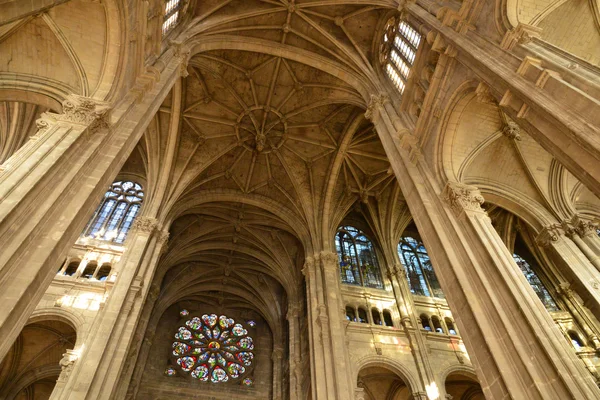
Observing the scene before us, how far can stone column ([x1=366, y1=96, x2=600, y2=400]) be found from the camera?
19.3 feet

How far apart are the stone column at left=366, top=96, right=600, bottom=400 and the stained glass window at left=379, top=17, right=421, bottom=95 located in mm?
5613

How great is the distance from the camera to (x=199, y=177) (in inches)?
799

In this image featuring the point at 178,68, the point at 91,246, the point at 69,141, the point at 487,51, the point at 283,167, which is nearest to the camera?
the point at 69,141

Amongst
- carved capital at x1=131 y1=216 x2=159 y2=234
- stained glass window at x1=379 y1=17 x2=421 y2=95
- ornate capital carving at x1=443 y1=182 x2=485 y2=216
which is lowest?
ornate capital carving at x1=443 y1=182 x2=485 y2=216

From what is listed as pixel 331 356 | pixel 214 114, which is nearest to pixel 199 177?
pixel 214 114

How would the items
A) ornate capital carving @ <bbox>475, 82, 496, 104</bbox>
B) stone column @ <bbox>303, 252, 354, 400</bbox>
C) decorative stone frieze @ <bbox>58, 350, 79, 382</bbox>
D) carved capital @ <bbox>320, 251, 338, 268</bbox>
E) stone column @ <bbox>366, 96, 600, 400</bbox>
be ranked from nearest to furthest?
stone column @ <bbox>366, 96, 600, 400</bbox>, ornate capital carving @ <bbox>475, 82, 496, 104</bbox>, decorative stone frieze @ <bbox>58, 350, 79, 382</bbox>, stone column @ <bbox>303, 252, 354, 400</bbox>, carved capital @ <bbox>320, 251, 338, 268</bbox>

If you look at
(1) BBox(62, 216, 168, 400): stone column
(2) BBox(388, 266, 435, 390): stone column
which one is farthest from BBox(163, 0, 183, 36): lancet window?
(2) BBox(388, 266, 435, 390): stone column

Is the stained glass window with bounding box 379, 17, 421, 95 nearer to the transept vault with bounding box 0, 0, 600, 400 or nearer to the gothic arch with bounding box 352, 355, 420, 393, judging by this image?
the transept vault with bounding box 0, 0, 600, 400

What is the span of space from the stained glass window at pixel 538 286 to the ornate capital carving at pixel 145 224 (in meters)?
15.0

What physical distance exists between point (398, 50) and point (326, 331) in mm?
10975

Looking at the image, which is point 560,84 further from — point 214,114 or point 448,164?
point 214,114

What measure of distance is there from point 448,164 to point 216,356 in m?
17.3

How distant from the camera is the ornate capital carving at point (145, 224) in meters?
15.1

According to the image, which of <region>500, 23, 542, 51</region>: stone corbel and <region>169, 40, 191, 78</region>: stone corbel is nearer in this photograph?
<region>500, 23, 542, 51</region>: stone corbel
